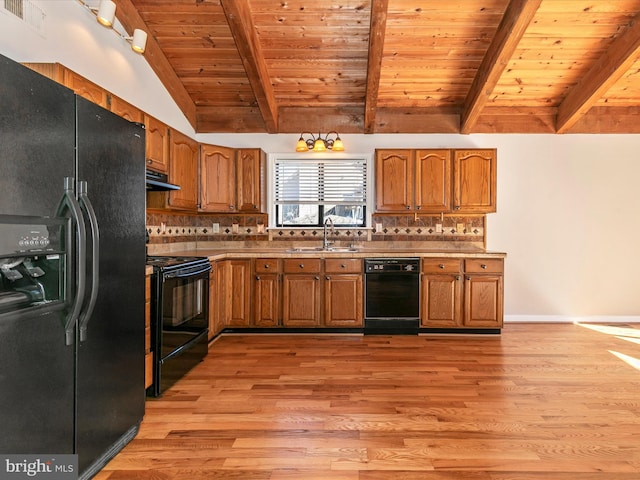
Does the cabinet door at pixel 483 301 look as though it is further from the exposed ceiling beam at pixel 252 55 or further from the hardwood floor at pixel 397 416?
the exposed ceiling beam at pixel 252 55

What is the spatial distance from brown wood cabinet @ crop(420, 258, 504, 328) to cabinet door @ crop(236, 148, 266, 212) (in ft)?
6.50

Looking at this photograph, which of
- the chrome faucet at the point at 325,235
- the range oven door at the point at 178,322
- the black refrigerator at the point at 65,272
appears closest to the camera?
the black refrigerator at the point at 65,272

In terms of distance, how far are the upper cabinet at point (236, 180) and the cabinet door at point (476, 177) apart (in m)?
2.18

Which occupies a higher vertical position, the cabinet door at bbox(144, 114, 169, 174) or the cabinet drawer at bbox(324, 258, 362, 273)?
the cabinet door at bbox(144, 114, 169, 174)

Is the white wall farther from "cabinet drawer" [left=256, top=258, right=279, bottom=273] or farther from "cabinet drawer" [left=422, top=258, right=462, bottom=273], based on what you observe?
"cabinet drawer" [left=256, top=258, right=279, bottom=273]

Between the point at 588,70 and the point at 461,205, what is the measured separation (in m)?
1.84

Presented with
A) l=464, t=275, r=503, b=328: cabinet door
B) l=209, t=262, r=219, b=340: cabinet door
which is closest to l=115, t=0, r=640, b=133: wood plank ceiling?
l=464, t=275, r=503, b=328: cabinet door

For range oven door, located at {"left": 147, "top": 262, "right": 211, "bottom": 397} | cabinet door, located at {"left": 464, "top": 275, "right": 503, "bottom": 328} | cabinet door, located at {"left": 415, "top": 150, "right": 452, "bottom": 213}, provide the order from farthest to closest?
1. cabinet door, located at {"left": 415, "top": 150, "right": 452, "bottom": 213}
2. cabinet door, located at {"left": 464, "top": 275, "right": 503, "bottom": 328}
3. range oven door, located at {"left": 147, "top": 262, "right": 211, "bottom": 397}

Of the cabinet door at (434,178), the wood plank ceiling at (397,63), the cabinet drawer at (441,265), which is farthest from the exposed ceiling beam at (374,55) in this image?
the cabinet drawer at (441,265)

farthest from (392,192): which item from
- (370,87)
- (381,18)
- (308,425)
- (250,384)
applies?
(308,425)

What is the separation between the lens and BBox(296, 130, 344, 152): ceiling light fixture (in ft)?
15.6

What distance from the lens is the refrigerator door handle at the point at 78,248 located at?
163 centimetres

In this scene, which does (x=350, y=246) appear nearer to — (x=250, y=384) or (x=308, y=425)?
(x=250, y=384)

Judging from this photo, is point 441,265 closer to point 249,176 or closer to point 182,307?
point 249,176
